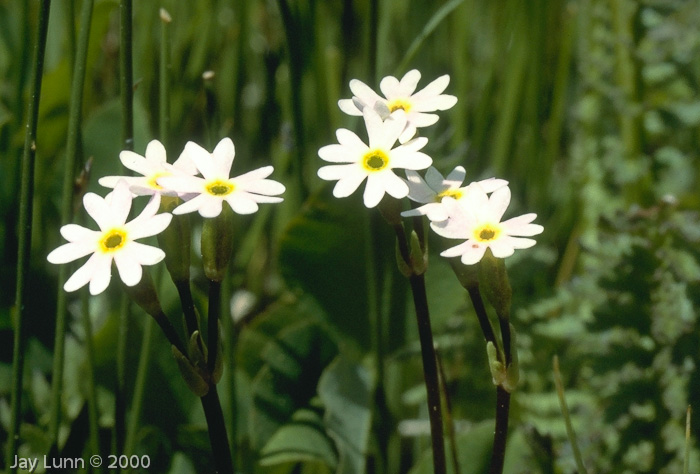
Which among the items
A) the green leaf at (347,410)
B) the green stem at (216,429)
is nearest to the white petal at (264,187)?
the green stem at (216,429)

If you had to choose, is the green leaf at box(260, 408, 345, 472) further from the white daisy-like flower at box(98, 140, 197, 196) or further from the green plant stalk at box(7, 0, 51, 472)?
the white daisy-like flower at box(98, 140, 197, 196)

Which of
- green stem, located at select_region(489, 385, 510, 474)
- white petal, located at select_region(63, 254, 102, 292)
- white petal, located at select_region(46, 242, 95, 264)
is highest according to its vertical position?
white petal, located at select_region(46, 242, 95, 264)

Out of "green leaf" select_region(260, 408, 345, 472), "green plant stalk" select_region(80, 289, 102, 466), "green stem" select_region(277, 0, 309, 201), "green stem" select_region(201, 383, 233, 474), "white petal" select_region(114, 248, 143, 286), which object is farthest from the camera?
"green stem" select_region(277, 0, 309, 201)

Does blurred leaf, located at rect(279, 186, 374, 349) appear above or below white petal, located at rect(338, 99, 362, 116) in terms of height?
below

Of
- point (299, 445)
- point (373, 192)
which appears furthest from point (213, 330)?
point (299, 445)

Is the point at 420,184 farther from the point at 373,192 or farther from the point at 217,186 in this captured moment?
the point at 217,186

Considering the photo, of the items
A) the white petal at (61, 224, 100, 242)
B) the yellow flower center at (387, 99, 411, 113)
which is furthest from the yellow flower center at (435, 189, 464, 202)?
the white petal at (61, 224, 100, 242)

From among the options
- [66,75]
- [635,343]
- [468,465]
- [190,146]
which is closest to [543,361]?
[635,343]
